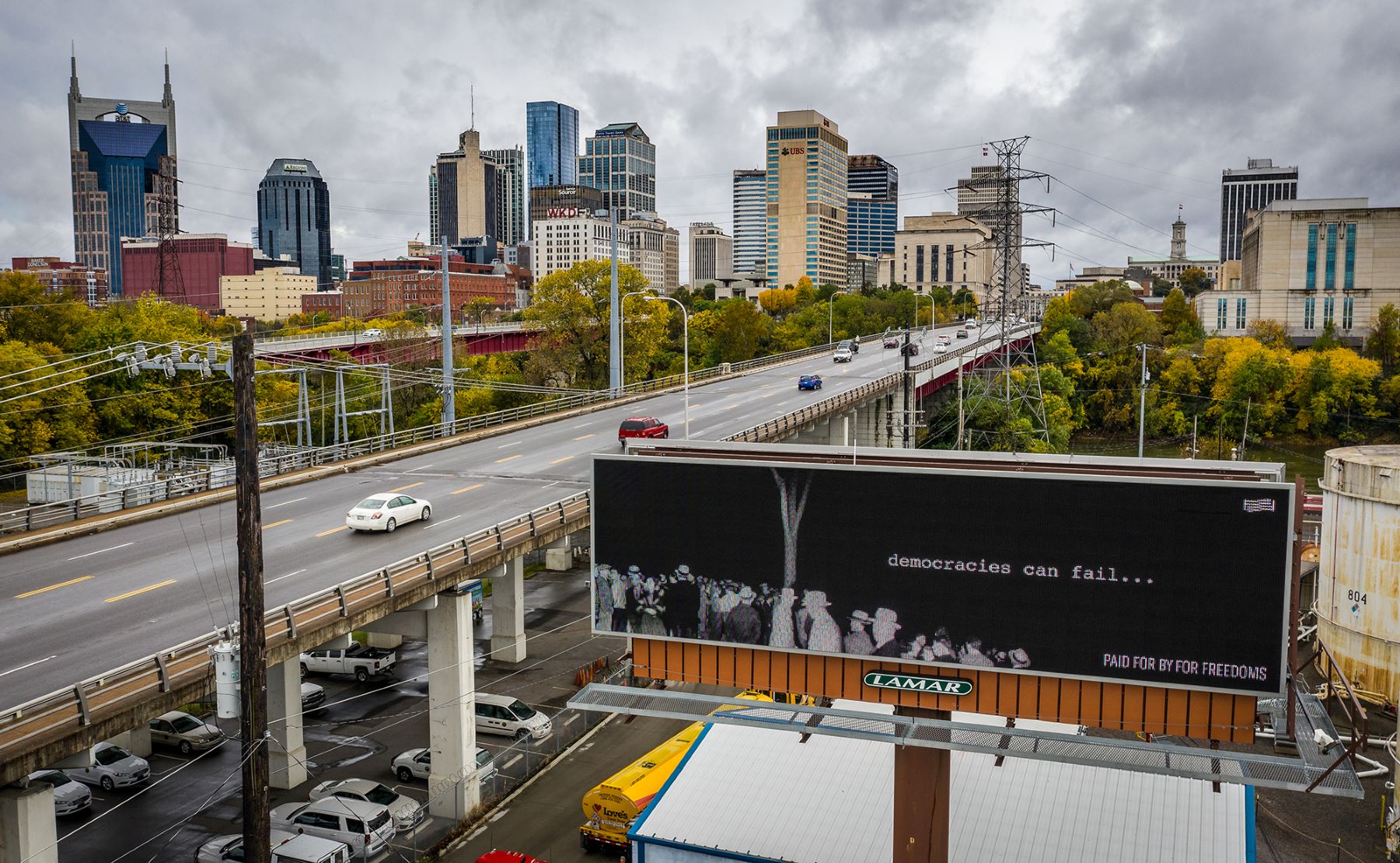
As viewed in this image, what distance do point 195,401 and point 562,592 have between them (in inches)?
1350

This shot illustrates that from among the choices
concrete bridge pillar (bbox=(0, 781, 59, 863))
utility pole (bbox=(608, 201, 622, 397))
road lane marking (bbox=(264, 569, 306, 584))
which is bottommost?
concrete bridge pillar (bbox=(0, 781, 59, 863))

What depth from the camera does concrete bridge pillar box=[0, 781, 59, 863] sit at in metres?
16.7

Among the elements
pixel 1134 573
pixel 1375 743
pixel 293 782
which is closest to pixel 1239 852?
pixel 1134 573

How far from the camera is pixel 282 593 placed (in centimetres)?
2459

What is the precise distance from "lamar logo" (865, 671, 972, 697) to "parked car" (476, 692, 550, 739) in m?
17.1

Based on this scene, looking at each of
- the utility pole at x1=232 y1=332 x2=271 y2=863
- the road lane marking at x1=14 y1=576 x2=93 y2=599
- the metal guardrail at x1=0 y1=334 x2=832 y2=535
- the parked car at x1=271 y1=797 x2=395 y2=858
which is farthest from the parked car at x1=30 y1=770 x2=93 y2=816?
the utility pole at x1=232 y1=332 x2=271 y2=863

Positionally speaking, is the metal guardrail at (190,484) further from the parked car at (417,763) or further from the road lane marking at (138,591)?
the parked car at (417,763)

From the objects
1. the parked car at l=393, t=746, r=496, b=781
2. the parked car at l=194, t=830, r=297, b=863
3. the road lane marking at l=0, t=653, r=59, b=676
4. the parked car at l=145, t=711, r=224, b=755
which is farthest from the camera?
the parked car at l=145, t=711, r=224, b=755

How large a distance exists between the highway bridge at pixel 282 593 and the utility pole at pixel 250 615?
8.06 ft

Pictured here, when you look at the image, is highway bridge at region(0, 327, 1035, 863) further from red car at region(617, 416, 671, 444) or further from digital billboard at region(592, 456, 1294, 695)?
digital billboard at region(592, 456, 1294, 695)

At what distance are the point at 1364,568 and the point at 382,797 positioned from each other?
103 ft

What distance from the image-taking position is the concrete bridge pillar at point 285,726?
1084 inches

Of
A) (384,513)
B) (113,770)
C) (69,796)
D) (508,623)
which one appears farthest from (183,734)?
(508,623)

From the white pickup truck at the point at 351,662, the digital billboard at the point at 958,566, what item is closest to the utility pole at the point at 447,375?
the white pickup truck at the point at 351,662
